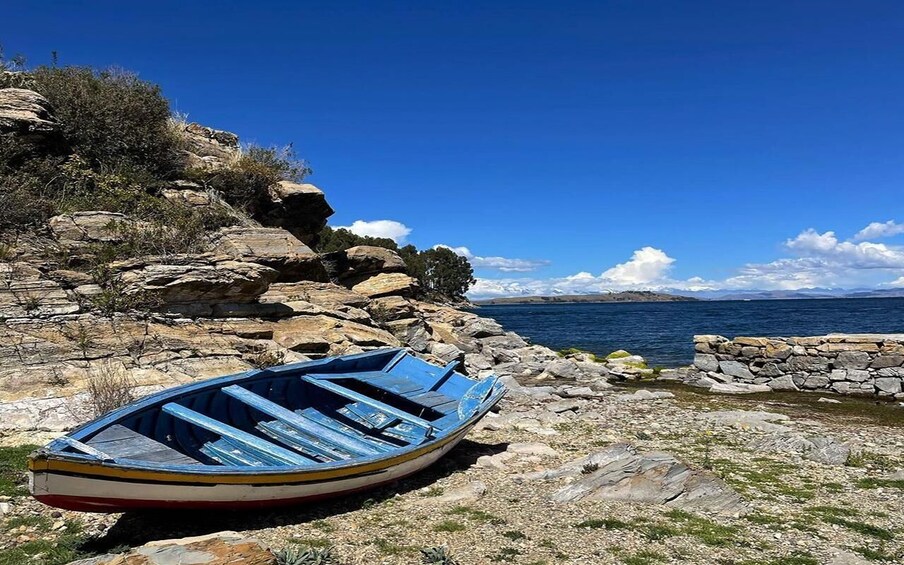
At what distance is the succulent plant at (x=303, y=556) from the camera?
5734 mm

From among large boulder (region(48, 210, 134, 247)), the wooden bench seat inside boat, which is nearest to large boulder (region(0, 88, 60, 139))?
large boulder (region(48, 210, 134, 247))

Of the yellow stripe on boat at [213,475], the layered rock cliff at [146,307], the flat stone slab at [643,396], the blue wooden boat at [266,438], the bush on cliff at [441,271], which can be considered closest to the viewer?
the yellow stripe on boat at [213,475]

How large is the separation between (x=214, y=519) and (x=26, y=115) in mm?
16625

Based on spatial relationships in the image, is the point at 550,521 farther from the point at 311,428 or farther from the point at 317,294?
the point at 317,294

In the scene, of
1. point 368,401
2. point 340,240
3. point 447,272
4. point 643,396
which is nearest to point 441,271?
point 447,272

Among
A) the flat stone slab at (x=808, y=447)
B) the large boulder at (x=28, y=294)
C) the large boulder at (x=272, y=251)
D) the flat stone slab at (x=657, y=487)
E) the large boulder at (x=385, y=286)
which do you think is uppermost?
the large boulder at (x=272, y=251)

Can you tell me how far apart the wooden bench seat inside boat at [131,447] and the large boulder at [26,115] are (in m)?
14.9

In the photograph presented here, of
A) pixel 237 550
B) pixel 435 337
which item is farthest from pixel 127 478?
pixel 435 337

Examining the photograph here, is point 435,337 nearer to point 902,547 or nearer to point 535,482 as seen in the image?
point 535,482

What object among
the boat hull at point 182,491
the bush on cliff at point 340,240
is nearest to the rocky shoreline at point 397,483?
the boat hull at point 182,491

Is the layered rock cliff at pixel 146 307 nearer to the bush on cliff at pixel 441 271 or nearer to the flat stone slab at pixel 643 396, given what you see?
the flat stone slab at pixel 643 396

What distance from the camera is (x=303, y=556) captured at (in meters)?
5.91

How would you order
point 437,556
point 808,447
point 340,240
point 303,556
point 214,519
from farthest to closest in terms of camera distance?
1. point 340,240
2. point 808,447
3. point 214,519
4. point 437,556
5. point 303,556

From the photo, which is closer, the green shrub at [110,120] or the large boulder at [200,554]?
the large boulder at [200,554]
